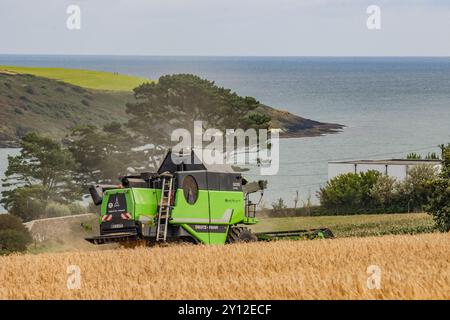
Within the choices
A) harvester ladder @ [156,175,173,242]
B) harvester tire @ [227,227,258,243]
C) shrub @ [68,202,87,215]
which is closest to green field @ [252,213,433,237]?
shrub @ [68,202,87,215]

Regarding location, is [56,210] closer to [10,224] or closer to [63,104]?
[10,224]

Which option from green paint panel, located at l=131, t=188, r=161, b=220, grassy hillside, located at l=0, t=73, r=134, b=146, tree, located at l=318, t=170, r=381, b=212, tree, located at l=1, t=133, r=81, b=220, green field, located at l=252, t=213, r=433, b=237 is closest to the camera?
green paint panel, located at l=131, t=188, r=161, b=220

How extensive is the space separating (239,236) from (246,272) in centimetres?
1045

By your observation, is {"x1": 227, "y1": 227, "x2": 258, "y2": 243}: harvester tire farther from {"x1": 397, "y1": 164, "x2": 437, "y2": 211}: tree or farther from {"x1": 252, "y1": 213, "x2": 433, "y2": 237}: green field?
{"x1": 397, "y1": 164, "x2": 437, "y2": 211}: tree

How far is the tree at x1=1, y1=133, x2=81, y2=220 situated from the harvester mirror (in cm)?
3823

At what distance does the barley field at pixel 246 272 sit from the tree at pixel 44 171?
4083 cm

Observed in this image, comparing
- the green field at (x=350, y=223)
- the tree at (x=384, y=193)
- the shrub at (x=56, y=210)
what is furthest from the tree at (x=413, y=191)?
the shrub at (x=56, y=210)

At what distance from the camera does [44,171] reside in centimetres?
6825

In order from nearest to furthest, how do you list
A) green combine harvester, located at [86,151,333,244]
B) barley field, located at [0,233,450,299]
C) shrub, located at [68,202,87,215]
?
1. barley field, located at [0,233,450,299]
2. green combine harvester, located at [86,151,333,244]
3. shrub, located at [68,202,87,215]

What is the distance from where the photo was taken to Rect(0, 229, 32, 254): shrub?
151 ft

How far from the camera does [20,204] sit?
63.4 m

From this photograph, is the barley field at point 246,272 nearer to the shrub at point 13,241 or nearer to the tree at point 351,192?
the shrub at point 13,241

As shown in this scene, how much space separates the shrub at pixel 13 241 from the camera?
46034 millimetres
